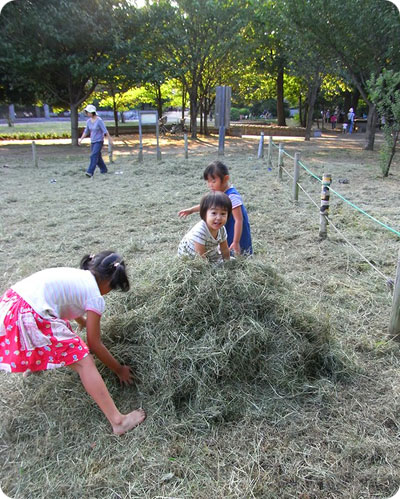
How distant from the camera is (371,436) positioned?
2078mm

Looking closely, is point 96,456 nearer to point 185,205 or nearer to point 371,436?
point 371,436

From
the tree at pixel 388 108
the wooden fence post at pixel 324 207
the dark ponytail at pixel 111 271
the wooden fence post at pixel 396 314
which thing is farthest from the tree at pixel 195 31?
the dark ponytail at pixel 111 271

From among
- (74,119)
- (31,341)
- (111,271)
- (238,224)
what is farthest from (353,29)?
(31,341)

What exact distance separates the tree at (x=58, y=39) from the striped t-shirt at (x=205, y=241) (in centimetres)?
1367

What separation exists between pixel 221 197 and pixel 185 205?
13.9ft

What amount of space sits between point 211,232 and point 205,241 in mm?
78

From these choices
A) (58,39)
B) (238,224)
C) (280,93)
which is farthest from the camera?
(280,93)

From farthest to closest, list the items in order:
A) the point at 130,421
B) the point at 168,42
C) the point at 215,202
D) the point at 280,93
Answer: the point at 280,93 < the point at 168,42 < the point at 215,202 < the point at 130,421

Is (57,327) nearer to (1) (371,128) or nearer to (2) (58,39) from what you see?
(2) (58,39)

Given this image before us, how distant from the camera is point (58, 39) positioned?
14.0 meters

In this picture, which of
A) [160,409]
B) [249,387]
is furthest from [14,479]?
[249,387]

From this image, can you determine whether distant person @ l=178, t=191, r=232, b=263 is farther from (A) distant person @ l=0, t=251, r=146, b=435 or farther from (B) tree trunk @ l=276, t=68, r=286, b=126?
(B) tree trunk @ l=276, t=68, r=286, b=126

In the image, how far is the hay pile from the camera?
2.28 metres

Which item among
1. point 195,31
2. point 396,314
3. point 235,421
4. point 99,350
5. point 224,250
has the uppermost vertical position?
point 195,31
